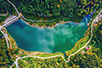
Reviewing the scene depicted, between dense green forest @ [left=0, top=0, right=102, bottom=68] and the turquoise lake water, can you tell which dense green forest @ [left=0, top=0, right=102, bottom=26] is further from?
the turquoise lake water

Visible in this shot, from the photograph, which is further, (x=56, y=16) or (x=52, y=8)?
(x=56, y=16)

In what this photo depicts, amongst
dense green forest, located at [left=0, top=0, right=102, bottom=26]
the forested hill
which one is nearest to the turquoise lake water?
dense green forest, located at [left=0, top=0, right=102, bottom=26]

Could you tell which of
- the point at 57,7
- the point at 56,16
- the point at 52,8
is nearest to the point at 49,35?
the point at 56,16

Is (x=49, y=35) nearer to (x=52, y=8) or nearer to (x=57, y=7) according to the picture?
(x=52, y=8)

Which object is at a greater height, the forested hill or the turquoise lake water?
the forested hill

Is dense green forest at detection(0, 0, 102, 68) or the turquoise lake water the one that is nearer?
dense green forest at detection(0, 0, 102, 68)

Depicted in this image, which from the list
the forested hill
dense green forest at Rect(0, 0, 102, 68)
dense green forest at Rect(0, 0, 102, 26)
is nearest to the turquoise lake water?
dense green forest at Rect(0, 0, 102, 26)

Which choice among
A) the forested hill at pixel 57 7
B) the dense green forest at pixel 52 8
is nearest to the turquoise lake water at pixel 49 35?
the dense green forest at pixel 52 8

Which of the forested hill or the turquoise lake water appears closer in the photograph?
the forested hill

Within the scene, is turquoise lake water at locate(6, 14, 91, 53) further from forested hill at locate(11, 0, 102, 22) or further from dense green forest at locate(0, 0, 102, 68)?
forested hill at locate(11, 0, 102, 22)
